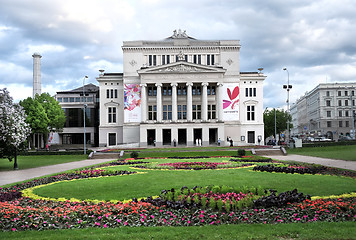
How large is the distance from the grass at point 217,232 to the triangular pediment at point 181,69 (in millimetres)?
66699

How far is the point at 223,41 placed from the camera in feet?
266

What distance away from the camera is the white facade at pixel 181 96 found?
74625 millimetres

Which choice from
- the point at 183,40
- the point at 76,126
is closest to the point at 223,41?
the point at 183,40

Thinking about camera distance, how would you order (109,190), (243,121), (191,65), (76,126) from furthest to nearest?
1. (76,126)
2. (243,121)
3. (191,65)
4. (109,190)

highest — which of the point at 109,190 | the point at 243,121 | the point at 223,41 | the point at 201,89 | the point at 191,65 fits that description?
the point at 223,41

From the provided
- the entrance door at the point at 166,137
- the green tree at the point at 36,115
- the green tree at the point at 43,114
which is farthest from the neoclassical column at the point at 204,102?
the green tree at the point at 36,115

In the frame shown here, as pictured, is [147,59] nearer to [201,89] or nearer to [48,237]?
[201,89]

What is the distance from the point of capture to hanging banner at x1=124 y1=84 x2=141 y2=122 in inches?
3031

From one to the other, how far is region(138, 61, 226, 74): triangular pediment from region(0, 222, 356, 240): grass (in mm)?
66699

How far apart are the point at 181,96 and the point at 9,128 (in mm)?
50761

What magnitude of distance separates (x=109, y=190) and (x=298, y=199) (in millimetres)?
9434

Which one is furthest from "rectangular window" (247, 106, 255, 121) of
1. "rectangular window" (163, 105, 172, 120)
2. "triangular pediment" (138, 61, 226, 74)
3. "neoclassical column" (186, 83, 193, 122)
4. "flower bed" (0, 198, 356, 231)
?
"flower bed" (0, 198, 356, 231)

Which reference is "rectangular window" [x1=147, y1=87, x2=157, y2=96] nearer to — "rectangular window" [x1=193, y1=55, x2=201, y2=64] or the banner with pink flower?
"rectangular window" [x1=193, y1=55, x2=201, y2=64]

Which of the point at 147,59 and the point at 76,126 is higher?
the point at 147,59
